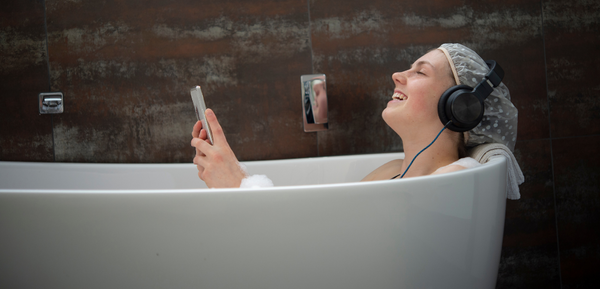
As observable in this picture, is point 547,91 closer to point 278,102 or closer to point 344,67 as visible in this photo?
point 344,67

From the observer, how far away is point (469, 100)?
2.66 ft

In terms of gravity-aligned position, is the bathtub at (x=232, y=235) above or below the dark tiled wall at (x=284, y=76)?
below

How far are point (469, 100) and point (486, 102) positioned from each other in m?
0.11

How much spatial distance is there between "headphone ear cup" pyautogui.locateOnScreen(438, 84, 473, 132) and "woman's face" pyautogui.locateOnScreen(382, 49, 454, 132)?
6cm

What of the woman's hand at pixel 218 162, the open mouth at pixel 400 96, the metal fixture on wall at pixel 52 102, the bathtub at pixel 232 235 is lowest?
the bathtub at pixel 232 235

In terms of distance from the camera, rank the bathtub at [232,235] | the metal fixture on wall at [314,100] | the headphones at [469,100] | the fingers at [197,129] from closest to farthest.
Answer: the bathtub at [232,235], the headphones at [469,100], the fingers at [197,129], the metal fixture on wall at [314,100]

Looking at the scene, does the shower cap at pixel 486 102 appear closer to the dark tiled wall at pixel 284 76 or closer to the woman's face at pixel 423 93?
the woman's face at pixel 423 93

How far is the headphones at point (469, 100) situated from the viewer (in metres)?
0.81

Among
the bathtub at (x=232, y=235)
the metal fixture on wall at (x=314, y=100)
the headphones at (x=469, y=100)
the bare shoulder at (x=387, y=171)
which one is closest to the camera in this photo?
the bathtub at (x=232, y=235)

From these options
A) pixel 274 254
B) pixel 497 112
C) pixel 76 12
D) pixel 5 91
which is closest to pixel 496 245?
pixel 497 112

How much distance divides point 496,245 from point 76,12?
184cm

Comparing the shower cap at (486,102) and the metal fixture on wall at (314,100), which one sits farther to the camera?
the metal fixture on wall at (314,100)

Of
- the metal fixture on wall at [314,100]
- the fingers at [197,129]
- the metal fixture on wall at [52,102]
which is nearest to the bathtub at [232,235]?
the fingers at [197,129]

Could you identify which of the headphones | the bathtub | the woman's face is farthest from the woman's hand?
the headphones
